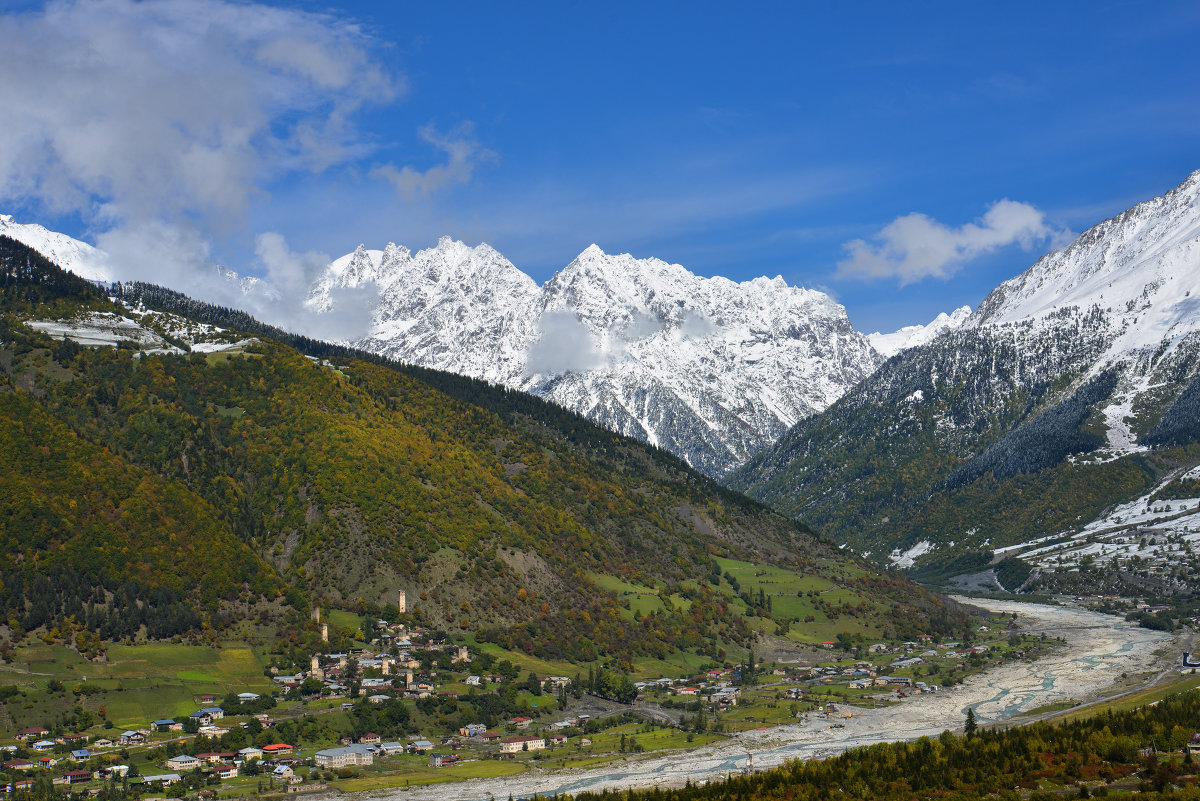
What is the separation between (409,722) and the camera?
150125mm

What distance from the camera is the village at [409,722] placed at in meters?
125

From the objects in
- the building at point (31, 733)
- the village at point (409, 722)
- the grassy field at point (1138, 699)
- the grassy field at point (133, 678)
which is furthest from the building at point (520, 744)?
the grassy field at point (1138, 699)

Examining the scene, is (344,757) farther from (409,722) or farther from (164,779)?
(164,779)

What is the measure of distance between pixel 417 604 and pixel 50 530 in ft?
203

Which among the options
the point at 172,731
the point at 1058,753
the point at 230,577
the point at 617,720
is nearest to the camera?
the point at 1058,753

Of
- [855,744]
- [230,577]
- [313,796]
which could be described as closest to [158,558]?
[230,577]

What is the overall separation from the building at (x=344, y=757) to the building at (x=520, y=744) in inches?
704

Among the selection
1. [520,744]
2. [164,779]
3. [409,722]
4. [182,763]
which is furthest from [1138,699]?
[164,779]

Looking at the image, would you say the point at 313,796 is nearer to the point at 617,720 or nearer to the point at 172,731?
the point at 172,731

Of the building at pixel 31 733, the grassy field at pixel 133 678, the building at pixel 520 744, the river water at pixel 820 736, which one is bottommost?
the river water at pixel 820 736

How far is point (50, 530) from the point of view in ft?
571

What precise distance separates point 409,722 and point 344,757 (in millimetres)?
17968

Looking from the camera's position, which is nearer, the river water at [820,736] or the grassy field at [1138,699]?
the river water at [820,736]

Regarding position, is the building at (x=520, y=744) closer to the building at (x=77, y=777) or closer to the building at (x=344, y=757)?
the building at (x=344, y=757)
